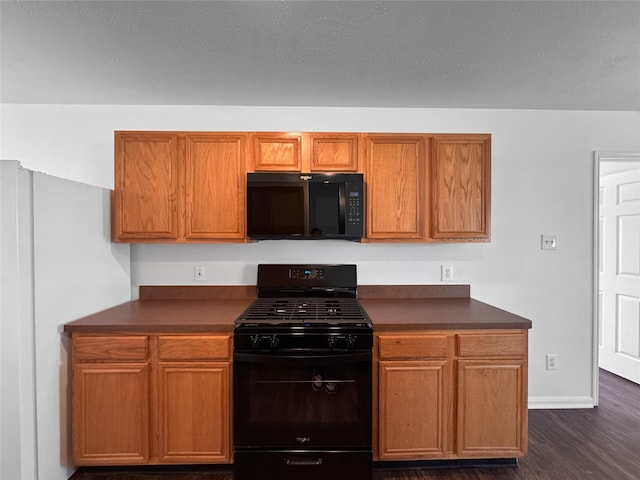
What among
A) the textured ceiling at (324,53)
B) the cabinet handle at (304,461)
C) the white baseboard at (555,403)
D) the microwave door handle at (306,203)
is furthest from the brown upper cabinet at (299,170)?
the white baseboard at (555,403)

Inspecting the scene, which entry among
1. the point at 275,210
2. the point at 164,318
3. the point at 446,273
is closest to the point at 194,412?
the point at 164,318

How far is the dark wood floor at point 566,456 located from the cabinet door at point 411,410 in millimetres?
172

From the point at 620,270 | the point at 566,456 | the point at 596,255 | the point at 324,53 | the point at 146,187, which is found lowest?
the point at 566,456

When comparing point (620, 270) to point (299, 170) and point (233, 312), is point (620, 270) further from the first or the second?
point (233, 312)

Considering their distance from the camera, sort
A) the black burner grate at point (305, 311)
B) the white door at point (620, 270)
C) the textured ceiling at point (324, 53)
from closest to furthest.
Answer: the textured ceiling at point (324, 53) < the black burner grate at point (305, 311) < the white door at point (620, 270)

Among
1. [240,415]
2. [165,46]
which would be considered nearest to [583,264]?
[240,415]

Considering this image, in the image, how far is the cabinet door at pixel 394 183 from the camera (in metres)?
2.46

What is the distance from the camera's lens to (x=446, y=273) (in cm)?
282

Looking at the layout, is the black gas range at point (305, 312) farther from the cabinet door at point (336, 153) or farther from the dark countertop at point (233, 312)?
the cabinet door at point (336, 153)

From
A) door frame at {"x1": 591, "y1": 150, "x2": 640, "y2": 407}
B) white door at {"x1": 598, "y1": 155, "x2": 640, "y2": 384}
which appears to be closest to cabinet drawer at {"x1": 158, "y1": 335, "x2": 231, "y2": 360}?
door frame at {"x1": 591, "y1": 150, "x2": 640, "y2": 407}

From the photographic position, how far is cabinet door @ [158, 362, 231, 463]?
80.4 inches

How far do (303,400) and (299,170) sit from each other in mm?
1415

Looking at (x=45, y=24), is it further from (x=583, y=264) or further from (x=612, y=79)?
(x=583, y=264)

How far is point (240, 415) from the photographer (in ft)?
6.53
